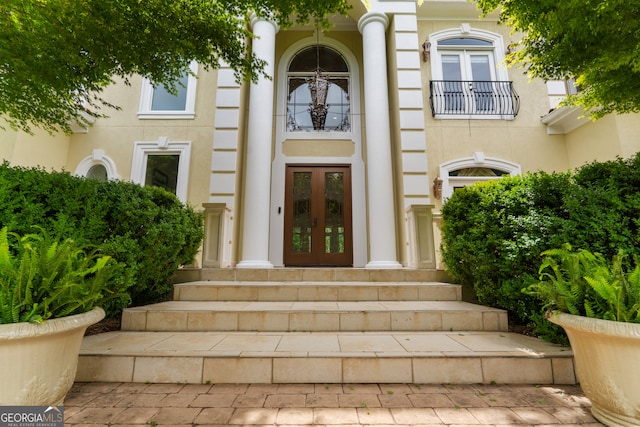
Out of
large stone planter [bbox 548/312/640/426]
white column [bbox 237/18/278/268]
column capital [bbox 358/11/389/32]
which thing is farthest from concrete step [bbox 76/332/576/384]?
column capital [bbox 358/11/389/32]

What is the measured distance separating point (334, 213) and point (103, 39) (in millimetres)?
5135

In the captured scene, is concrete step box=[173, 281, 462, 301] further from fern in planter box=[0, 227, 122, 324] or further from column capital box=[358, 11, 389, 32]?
column capital box=[358, 11, 389, 32]

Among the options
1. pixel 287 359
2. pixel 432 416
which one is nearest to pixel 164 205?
pixel 287 359

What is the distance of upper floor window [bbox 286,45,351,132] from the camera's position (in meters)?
7.48

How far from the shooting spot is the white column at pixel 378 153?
5.56 meters

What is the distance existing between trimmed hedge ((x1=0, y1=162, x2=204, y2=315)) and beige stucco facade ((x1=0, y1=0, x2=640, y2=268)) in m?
1.83

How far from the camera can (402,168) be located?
6.21 metres

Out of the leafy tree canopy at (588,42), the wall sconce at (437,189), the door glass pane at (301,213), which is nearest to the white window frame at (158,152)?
the door glass pane at (301,213)

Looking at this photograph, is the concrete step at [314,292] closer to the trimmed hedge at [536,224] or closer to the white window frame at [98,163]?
the trimmed hedge at [536,224]

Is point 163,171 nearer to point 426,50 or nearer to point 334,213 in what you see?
point 334,213

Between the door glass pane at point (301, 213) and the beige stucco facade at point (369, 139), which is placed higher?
the beige stucco facade at point (369, 139)

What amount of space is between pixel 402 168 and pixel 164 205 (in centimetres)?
462

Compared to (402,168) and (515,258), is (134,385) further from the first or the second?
(402,168)

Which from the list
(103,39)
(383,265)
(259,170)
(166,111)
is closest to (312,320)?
(383,265)
